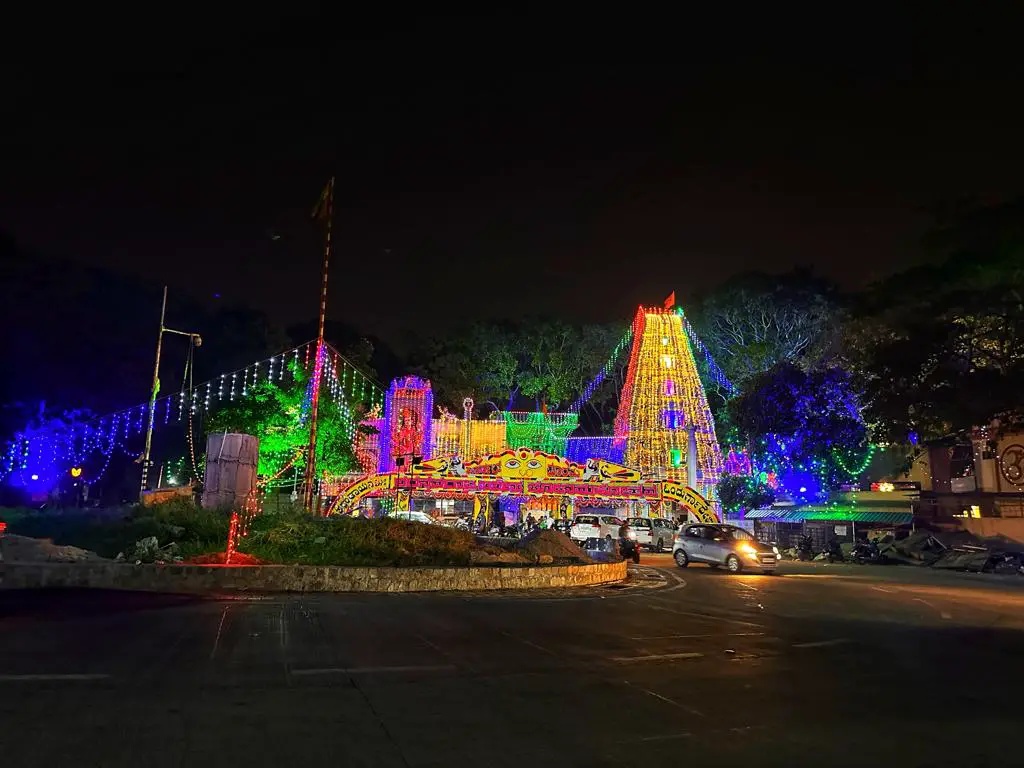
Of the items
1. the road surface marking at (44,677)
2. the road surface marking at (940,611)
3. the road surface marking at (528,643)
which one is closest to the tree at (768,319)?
the road surface marking at (940,611)

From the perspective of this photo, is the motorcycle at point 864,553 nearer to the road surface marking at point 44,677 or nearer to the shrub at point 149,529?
the shrub at point 149,529

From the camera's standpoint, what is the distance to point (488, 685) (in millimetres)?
7129

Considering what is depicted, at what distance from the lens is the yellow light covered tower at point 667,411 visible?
4388 centimetres

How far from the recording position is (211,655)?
26.6 feet

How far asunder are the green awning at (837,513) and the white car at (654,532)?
6.47m

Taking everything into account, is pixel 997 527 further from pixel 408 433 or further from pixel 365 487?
pixel 408 433

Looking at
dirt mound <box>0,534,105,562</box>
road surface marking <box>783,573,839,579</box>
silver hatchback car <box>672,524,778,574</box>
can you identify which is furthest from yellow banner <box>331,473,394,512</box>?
dirt mound <box>0,534,105,562</box>

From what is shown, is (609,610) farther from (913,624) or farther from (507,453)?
(507,453)

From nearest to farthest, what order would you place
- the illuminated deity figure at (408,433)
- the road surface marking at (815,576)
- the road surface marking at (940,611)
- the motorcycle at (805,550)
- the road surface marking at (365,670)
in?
the road surface marking at (365,670) < the road surface marking at (940,611) < the road surface marking at (815,576) < the motorcycle at (805,550) < the illuminated deity figure at (408,433)

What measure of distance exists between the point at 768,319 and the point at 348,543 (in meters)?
42.7

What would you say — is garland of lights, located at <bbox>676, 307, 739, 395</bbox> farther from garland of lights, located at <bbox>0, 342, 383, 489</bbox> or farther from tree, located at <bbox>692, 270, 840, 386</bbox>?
garland of lights, located at <bbox>0, 342, 383, 489</bbox>

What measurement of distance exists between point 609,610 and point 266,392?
96.5ft

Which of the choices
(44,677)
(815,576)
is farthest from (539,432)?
Answer: (44,677)

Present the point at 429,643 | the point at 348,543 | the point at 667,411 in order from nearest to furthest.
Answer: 1. the point at 429,643
2. the point at 348,543
3. the point at 667,411
